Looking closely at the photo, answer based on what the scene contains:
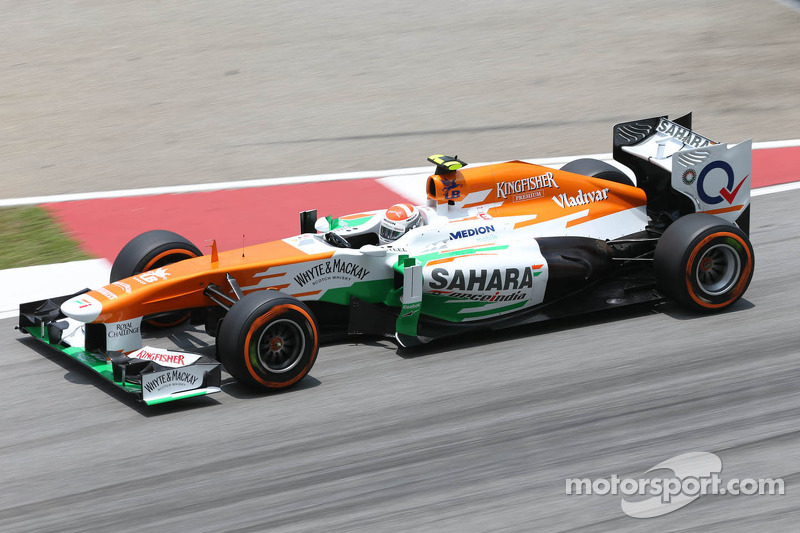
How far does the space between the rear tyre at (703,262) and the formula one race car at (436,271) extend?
0.04 feet

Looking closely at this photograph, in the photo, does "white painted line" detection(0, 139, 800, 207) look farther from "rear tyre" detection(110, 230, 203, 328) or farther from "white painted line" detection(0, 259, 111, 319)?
→ "rear tyre" detection(110, 230, 203, 328)

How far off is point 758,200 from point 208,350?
20.4 feet

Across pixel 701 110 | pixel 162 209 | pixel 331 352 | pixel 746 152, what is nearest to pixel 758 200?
pixel 746 152

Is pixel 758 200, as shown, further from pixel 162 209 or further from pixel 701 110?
pixel 162 209

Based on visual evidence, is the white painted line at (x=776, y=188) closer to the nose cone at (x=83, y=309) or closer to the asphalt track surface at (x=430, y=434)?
the asphalt track surface at (x=430, y=434)

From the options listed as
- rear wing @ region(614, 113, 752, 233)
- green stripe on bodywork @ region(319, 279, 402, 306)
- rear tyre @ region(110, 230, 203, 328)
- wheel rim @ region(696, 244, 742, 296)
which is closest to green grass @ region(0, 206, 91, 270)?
rear tyre @ region(110, 230, 203, 328)

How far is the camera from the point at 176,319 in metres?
7.95

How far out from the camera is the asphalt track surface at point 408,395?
555 cm

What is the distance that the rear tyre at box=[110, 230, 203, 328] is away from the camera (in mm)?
7766

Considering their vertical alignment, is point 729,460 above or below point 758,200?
below

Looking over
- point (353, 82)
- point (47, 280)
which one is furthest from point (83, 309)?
point (353, 82)

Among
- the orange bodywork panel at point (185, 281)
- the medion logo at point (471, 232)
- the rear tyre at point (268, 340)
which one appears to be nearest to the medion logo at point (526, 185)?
the medion logo at point (471, 232)

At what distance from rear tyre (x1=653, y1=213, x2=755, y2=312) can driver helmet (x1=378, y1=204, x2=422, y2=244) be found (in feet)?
6.12

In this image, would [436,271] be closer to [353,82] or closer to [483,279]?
[483,279]
